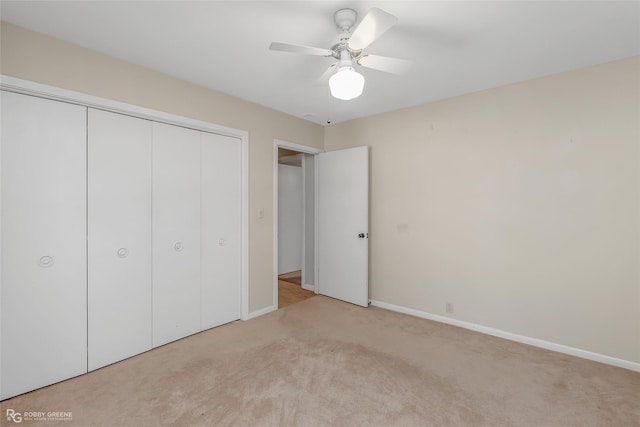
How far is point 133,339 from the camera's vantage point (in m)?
2.48

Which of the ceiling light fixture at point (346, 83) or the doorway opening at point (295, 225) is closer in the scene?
the ceiling light fixture at point (346, 83)

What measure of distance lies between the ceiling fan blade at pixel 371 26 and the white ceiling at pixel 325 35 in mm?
257

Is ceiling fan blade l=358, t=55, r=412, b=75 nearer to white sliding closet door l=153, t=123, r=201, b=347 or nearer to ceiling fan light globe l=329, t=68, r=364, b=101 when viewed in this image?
ceiling fan light globe l=329, t=68, r=364, b=101

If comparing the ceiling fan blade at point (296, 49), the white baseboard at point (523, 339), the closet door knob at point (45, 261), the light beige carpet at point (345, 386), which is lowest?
the light beige carpet at point (345, 386)

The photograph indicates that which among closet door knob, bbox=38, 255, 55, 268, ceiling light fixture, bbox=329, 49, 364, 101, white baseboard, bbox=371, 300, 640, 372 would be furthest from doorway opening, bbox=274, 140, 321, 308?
closet door knob, bbox=38, 255, 55, 268

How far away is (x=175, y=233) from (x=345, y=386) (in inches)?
78.4

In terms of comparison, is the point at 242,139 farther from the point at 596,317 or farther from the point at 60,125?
the point at 596,317

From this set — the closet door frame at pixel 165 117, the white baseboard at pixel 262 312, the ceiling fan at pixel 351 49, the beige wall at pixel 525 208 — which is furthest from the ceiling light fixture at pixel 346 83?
the white baseboard at pixel 262 312

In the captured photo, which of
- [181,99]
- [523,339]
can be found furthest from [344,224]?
[181,99]

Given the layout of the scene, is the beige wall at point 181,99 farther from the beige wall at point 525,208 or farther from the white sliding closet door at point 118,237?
the beige wall at point 525,208

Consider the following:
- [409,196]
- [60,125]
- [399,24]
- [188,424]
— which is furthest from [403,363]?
[60,125]

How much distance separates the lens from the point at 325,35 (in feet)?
6.61

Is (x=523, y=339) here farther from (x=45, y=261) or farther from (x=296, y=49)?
(x=45, y=261)

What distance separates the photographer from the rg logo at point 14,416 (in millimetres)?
1731
